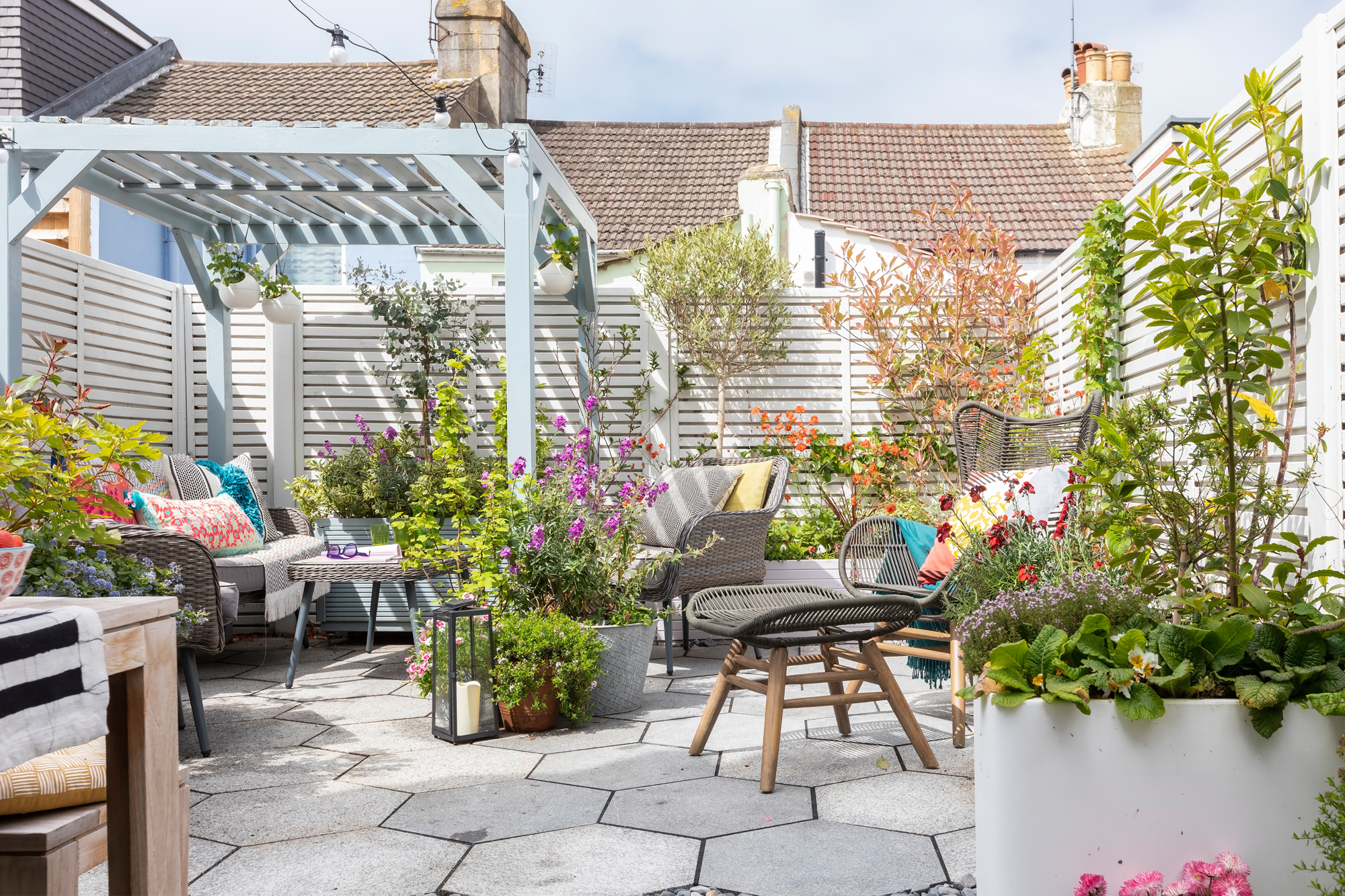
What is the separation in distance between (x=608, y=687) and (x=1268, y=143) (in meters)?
2.78

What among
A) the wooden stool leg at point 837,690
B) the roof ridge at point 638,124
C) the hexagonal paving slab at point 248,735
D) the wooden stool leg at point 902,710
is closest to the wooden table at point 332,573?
the hexagonal paving slab at point 248,735

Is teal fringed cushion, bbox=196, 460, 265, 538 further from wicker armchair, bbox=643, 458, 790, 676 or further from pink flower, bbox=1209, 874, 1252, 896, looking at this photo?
pink flower, bbox=1209, 874, 1252, 896

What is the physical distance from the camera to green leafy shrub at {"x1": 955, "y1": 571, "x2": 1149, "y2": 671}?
199 cm

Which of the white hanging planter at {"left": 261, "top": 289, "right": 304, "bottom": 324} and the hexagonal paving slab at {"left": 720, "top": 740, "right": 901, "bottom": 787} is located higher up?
the white hanging planter at {"left": 261, "top": 289, "right": 304, "bottom": 324}

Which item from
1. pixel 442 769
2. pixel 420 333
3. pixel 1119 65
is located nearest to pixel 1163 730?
pixel 442 769

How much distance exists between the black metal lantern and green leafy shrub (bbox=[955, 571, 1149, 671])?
1.88m

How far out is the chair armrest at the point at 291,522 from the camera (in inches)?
227

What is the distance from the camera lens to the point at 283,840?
245cm

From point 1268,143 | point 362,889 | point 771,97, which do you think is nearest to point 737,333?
point 1268,143

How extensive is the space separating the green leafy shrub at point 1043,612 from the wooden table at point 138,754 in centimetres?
145

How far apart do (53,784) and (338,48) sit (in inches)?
165

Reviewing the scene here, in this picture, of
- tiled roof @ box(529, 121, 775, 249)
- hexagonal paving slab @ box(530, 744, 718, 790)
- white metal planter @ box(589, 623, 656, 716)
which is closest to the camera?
hexagonal paving slab @ box(530, 744, 718, 790)

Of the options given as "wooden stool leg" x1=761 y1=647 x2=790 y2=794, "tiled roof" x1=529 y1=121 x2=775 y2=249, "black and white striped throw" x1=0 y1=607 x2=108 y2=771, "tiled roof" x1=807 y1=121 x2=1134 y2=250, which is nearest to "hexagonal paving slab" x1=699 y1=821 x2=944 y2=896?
"wooden stool leg" x1=761 y1=647 x2=790 y2=794

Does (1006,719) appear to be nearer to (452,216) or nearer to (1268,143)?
(1268,143)
